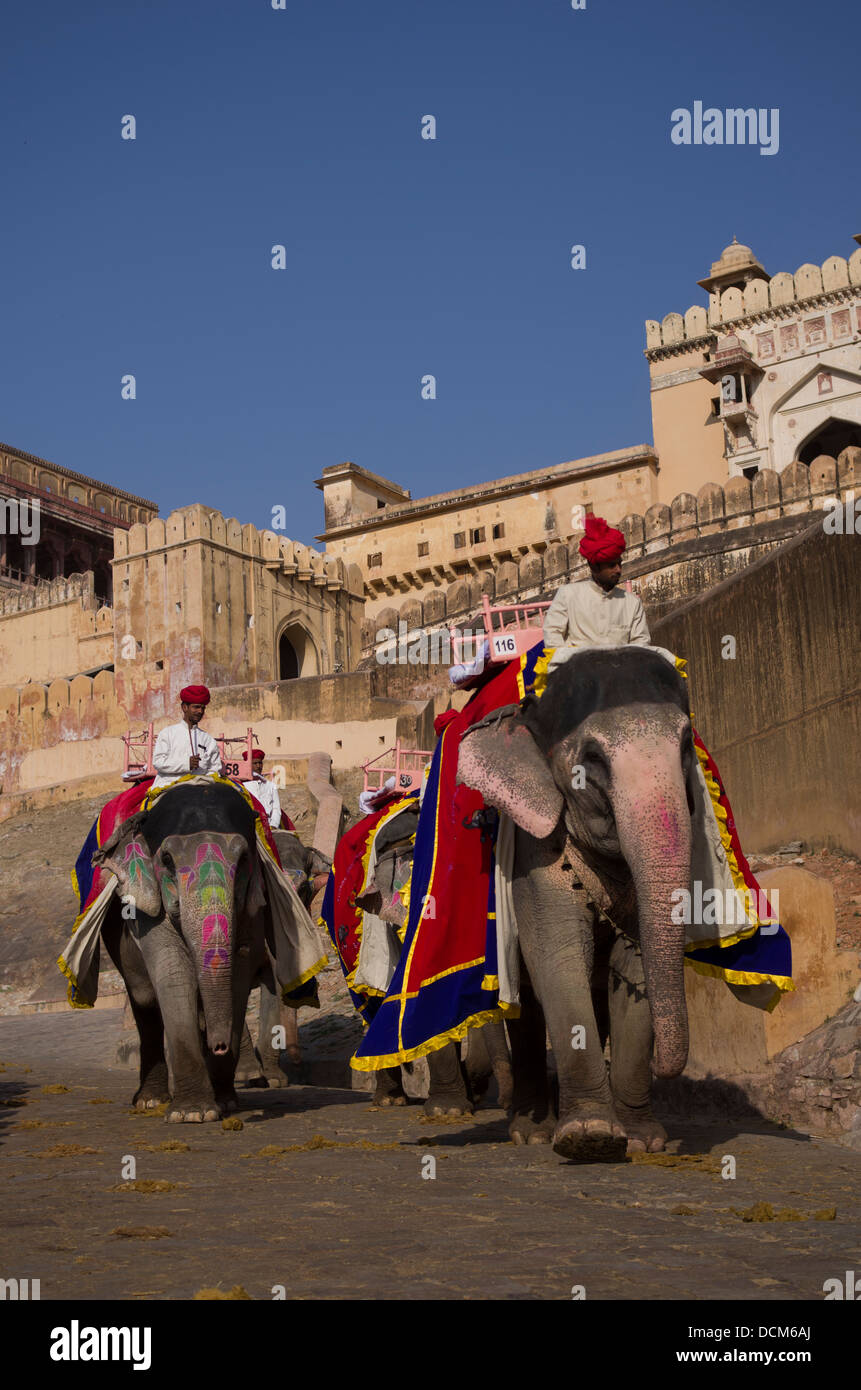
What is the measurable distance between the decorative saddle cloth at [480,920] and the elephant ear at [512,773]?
213mm

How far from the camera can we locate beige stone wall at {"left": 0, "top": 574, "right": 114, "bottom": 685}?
149 ft

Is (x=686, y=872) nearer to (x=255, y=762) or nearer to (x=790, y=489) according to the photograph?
(x=255, y=762)

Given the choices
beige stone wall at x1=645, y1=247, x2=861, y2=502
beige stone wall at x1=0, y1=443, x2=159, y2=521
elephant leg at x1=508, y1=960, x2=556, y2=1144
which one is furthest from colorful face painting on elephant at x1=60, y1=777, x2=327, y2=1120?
beige stone wall at x1=0, y1=443, x2=159, y2=521

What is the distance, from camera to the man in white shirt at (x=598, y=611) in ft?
20.7

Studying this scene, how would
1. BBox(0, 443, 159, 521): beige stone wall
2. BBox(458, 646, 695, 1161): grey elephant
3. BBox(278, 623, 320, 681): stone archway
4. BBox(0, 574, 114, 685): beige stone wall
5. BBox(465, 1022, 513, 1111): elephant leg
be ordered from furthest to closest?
BBox(0, 443, 159, 521): beige stone wall < BBox(278, 623, 320, 681): stone archway < BBox(0, 574, 114, 685): beige stone wall < BBox(465, 1022, 513, 1111): elephant leg < BBox(458, 646, 695, 1161): grey elephant

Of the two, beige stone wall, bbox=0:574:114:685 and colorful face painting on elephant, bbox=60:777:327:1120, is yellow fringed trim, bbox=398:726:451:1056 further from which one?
beige stone wall, bbox=0:574:114:685

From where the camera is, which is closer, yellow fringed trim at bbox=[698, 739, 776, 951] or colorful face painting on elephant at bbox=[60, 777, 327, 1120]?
yellow fringed trim at bbox=[698, 739, 776, 951]

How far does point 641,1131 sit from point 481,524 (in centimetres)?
5043

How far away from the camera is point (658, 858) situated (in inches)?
215

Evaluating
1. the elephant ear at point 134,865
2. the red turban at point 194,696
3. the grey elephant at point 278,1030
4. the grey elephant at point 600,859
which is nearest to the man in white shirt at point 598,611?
the grey elephant at point 600,859

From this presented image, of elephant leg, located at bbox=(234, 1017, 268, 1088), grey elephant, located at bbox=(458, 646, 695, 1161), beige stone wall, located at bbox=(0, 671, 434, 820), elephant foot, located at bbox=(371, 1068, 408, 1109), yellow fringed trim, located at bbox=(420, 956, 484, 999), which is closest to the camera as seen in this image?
grey elephant, located at bbox=(458, 646, 695, 1161)

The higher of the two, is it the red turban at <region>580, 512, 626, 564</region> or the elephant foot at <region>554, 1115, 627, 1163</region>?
the red turban at <region>580, 512, 626, 564</region>

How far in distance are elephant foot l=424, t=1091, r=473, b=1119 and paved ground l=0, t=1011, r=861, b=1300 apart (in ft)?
2.02
